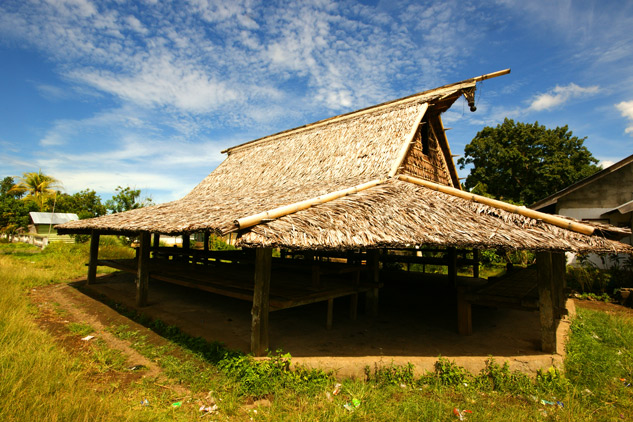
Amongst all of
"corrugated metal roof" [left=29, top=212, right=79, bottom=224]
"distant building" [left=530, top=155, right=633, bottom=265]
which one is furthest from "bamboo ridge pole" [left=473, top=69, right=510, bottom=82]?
"corrugated metal roof" [left=29, top=212, right=79, bottom=224]

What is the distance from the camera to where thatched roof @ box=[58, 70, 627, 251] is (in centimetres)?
A: 407

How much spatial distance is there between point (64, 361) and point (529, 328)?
7.55 m

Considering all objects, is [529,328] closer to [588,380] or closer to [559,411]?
[588,380]

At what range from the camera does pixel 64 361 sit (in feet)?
13.8

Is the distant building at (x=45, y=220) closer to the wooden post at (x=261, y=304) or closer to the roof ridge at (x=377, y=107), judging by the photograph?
the roof ridge at (x=377, y=107)

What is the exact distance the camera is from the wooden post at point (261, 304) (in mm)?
4383

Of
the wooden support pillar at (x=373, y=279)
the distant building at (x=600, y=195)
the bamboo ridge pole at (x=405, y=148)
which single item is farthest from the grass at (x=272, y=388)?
the distant building at (x=600, y=195)

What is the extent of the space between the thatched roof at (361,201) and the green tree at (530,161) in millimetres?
19781

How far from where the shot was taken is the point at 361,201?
5.06 meters

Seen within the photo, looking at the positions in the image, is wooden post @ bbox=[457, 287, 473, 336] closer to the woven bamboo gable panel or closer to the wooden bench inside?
the wooden bench inside

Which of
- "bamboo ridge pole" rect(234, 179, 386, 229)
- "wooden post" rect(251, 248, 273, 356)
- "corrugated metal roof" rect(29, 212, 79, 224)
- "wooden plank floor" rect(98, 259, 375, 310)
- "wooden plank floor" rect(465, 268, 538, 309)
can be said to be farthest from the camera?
"corrugated metal roof" rect(29, 212, 79, 224)

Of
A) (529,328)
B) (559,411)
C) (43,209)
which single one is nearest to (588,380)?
(559,411)

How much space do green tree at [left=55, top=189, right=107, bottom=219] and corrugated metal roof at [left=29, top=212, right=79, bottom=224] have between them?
744mm

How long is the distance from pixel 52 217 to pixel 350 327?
42215 millimetres
